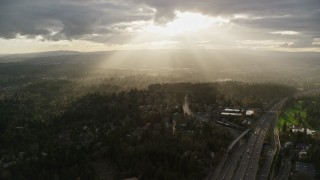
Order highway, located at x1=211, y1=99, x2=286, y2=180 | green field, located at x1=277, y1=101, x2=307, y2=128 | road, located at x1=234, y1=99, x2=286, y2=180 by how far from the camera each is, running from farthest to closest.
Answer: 1. green field, located at x1=277, y1=101, x2=307, y2=128
2. road, located at x1=234, y1=99, x2=286, y2=180
3. highway, located at x1=211, y1=99, x2=286, y2=180

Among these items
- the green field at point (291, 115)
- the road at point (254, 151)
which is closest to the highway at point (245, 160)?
the road at point (254, 151)

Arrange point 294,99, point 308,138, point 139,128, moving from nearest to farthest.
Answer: point 308,138
point 139,128
point 294,99

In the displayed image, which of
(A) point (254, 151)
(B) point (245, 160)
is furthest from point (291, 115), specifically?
(B) point (245, 160)

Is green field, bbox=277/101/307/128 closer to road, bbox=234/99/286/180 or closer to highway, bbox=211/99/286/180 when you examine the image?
road, bbox=234/99/286/180

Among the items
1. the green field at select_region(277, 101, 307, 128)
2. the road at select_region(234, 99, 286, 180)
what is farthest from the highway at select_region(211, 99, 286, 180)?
the green field at select_region(277, 101, 307, 128)

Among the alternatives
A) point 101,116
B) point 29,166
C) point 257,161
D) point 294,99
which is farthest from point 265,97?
point 29,166

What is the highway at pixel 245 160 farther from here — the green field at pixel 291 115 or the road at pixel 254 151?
the green field at pixel 291 115

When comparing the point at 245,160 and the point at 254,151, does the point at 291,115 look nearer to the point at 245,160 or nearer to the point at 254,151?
the point at 254,151

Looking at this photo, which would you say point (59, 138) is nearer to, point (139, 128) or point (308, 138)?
point (139, 128)

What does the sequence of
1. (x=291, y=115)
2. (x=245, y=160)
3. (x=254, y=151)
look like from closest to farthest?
A: (x=245, y=160) < (x=254, y=151) < (x=291, y=115)
